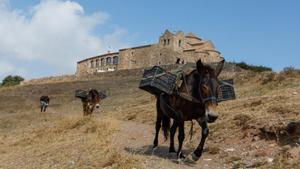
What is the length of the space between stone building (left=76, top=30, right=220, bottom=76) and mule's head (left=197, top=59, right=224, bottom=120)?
84.1 meters

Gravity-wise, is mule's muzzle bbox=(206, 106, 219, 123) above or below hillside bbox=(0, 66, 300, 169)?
above

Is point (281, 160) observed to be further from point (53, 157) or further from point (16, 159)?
point (16, 159)

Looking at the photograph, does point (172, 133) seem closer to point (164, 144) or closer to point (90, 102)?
point (164, 144)

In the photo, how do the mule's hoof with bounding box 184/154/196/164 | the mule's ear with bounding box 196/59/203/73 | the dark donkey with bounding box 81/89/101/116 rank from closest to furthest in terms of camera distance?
1. the mule's ear with bounding box 196/59/203/73
2. the mule's hoof with bounding box 184/154/196/164
3. the dark donkey with bounding box 81/89/101/116

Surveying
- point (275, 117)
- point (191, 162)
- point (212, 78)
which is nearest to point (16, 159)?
point (191, 162)

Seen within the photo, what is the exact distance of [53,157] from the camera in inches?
491

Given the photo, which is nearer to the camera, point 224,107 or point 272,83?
point 224,107

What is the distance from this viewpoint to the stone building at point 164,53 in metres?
98.7

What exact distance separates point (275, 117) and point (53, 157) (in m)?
6.07

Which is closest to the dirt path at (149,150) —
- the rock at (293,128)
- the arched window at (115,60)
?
the rock at (293,128)

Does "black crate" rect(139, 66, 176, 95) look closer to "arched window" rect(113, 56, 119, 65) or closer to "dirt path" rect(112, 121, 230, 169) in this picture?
"dirt path" rect(112, 121, 230, 169)

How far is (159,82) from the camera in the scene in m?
11.7

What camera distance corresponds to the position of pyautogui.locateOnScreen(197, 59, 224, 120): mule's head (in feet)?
33.8

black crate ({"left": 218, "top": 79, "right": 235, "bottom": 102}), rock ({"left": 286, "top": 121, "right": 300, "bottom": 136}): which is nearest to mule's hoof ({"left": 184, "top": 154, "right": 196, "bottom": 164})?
black crate ({"left": 218, "top": 79, "right": 235, "bottom": 102})
